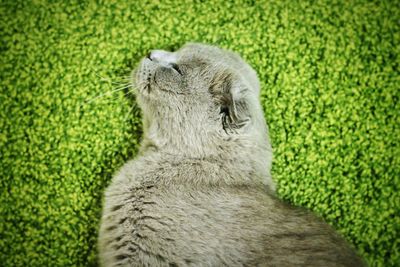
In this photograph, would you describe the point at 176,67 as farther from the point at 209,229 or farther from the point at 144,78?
the point at 209,229

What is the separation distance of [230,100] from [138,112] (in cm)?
77

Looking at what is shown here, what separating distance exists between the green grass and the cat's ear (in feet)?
1.83

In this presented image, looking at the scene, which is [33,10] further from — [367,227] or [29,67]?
[367,227]

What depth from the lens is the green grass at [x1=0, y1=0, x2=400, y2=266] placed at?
6.84 feet

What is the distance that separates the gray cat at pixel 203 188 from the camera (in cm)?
150

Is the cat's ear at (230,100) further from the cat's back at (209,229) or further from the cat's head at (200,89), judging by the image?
the cat's back at (209,229)

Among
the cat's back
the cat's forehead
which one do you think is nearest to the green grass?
the cat's forehead

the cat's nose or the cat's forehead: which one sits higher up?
the cat's forehead

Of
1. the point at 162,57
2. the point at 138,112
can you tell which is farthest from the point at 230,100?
the point at 138,112

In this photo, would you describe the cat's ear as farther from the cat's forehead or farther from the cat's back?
the cat's back

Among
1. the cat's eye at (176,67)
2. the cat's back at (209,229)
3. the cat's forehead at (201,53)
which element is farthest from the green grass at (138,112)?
the cat's back at (209,229)

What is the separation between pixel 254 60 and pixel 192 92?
25.4 inches

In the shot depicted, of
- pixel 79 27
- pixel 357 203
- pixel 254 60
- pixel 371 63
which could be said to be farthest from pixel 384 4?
pixel 79 27

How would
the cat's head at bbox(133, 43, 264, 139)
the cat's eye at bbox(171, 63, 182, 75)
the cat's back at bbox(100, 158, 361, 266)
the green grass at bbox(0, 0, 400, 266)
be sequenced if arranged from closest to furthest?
the cat's back at bbox(100, 158, 361, 266), the cat's head at bbox(133, 43, 264, 139), the cat's eye at bbox(171, 63, 182, 75), the green grass at bbox(0, 0, 400, 266)
